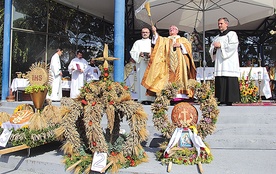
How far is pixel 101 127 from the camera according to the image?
10.8ft

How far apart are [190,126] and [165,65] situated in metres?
3.24

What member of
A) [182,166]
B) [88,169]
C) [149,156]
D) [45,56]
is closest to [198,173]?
[182,166]

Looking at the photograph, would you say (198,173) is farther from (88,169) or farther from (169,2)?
(169,2)

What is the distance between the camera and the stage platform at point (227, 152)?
3095 millimetres

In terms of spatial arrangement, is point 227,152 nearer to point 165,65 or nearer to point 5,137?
point 165,65

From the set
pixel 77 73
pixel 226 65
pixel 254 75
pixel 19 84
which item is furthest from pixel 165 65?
pixel 19 84

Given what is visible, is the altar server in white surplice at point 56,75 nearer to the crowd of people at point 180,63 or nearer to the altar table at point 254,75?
the crowd of people at point 180,63

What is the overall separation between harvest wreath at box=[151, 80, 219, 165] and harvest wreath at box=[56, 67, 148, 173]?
0.28m

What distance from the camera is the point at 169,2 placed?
26.7 feet

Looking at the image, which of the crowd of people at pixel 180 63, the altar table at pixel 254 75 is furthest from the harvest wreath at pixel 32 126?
the altar table at pixel 254 75

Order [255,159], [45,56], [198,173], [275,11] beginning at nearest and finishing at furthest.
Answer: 1. [198,173]
2. [255,159]
3. [275,11]
4. [45,56]

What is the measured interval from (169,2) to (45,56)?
671cm

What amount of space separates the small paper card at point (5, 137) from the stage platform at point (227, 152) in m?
0.24

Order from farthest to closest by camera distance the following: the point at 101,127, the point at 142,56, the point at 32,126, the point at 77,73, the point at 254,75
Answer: the point at 77,73
the point at 254,75
the point at 142,56
the point at 32,126
the point at 101,127
